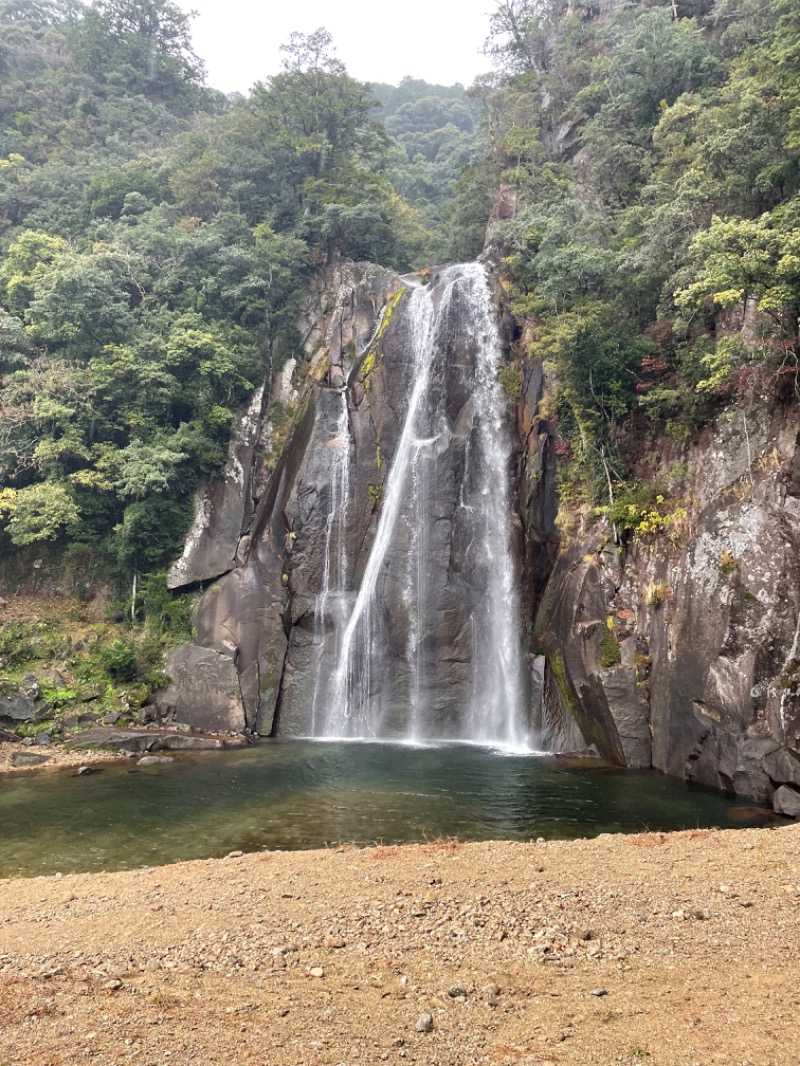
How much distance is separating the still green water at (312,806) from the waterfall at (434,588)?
10.2 feet

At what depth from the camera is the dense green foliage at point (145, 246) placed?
2292cm

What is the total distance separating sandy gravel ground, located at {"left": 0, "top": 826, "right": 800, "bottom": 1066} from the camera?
431 cm

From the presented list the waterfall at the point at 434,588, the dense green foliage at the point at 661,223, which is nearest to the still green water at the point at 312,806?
the waterfall at the point at 434,588

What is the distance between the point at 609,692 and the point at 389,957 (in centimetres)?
1061

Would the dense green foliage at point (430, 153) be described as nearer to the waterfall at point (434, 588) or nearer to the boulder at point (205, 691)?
the waterfall at point (434, 588)

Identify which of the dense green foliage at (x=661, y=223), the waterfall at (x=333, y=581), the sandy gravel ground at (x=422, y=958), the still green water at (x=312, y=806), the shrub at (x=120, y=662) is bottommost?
the still green water at (x=312, y=806)

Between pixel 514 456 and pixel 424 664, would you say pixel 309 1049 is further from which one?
pixel 514 456

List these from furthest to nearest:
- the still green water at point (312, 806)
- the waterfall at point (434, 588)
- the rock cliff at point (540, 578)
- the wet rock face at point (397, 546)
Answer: the wet rock face at point (397, 546) → the waterfall at point (434, 588) → the rock cliff at point (540, 578) → the still green water at point (312, 806)

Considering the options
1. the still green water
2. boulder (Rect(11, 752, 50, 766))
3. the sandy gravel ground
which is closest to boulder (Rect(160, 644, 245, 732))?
the still green water

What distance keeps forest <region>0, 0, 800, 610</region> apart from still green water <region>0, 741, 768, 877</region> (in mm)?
7076

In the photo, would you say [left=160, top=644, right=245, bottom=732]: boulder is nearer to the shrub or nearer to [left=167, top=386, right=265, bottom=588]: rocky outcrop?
the shrub

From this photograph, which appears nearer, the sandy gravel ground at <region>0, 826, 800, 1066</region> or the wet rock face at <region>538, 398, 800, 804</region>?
the sandy gravel ground at <region>0, 826, 800, 1066</region>

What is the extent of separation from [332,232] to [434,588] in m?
20.0

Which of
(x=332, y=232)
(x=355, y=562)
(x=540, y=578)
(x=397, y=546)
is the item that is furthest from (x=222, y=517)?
(x=332, y=232)
